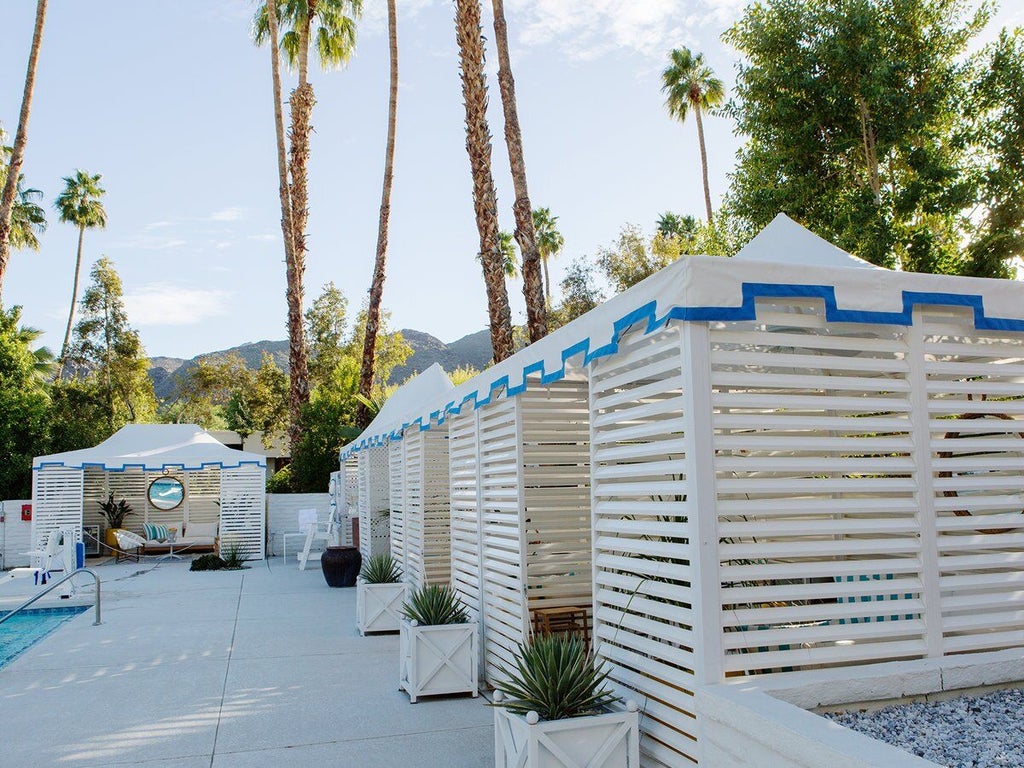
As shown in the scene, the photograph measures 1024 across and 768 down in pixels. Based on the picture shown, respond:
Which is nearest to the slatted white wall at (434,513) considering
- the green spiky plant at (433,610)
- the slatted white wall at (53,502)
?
the green spiky plant at (433,610)

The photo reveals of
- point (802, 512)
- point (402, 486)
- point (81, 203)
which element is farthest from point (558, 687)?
point (81, 203)

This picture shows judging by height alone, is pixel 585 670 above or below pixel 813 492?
below

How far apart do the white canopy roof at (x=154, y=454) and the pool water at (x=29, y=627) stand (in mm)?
6301

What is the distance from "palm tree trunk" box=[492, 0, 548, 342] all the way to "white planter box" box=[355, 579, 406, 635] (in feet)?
14.0

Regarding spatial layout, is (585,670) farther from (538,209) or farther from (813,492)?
(538,209)

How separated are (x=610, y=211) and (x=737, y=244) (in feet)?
62.7

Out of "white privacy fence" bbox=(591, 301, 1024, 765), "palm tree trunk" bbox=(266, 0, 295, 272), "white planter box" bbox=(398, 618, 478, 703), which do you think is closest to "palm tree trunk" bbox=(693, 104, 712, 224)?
"palm tree trunk" bbox=(266, 0, 295, 272)

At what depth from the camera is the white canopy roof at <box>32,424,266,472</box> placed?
18.9 metres

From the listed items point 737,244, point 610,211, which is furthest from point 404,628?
point 610,211

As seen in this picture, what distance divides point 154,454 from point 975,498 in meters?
19.0

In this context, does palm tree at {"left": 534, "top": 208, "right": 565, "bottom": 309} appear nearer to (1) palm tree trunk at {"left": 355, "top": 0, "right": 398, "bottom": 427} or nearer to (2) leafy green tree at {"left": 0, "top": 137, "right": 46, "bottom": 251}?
(1) palm tree trunk at {"left": 355, "top": 0, "right": 398, "bottom": 427}

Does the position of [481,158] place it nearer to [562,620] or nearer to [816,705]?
[562,620]

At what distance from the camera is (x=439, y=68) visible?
536 inches

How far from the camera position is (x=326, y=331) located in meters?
39.8
